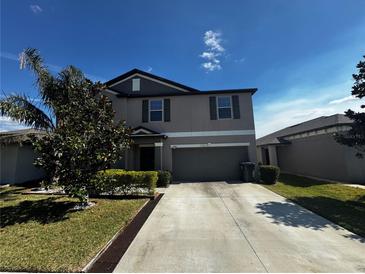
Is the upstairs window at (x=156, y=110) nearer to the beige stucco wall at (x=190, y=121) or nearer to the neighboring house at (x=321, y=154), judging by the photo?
the beige stucco wall at (x=190, y=121)

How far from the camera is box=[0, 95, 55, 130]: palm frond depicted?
9438 millimetres

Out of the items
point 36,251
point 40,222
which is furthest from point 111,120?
point 36,251

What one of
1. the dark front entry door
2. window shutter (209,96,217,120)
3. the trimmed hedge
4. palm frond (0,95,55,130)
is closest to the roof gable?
window shutter (209,96,217,120)

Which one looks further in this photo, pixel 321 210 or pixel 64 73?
pixel 64 73

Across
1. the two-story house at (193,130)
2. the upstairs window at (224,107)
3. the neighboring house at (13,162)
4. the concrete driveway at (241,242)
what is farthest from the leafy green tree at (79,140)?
the upstairs window at (224,107)

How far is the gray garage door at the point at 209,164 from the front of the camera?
14.3m

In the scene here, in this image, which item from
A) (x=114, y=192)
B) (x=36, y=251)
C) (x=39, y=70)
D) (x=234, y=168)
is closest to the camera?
(x=36, y=251)

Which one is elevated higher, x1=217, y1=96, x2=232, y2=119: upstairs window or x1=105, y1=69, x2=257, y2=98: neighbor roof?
x1=105, y1=69, x2=257, y2=98: neighbor roof

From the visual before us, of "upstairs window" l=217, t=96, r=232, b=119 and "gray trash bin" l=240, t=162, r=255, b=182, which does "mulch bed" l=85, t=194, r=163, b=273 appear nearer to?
"gray trash bin" l=240, t=162, r=255, b=182

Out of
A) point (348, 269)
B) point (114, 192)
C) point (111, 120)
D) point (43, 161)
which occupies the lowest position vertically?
point (348, 269)

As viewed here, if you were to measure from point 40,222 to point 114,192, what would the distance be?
338 centimetres

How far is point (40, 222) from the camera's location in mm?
6066

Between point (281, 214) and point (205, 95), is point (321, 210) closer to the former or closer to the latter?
point (281, 214)

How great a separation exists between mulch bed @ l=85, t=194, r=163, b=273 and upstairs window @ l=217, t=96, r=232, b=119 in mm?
9533
